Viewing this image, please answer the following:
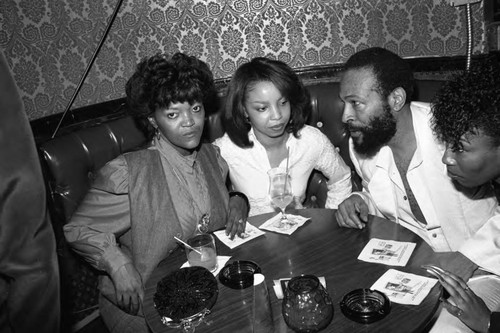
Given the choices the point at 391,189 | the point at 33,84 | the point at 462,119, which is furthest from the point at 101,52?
the point at 462,119

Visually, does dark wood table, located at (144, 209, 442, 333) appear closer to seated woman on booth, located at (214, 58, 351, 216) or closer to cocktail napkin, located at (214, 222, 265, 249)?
cocktail napkin, located at (214, 222, 265, 249)

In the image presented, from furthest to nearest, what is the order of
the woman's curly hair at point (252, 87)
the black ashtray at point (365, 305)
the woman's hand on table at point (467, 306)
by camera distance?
the woman's curly hair at point (252, 87) < the woman's hand on table at point (467, 306) < the black ashtray at point (365, 305)

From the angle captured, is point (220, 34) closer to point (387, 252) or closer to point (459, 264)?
point (387, 252)

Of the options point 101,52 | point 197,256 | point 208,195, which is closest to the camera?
point 197,256

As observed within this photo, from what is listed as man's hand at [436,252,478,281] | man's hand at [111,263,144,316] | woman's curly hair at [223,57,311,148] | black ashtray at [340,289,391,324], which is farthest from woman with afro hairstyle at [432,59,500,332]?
man's hand at [111,263,144,316]

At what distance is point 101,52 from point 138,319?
89.3 inches

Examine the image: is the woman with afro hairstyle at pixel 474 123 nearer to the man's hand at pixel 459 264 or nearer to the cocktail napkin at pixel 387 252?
the man's hand at pixel 459 264

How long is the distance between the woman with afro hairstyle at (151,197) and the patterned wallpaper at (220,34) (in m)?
1.11

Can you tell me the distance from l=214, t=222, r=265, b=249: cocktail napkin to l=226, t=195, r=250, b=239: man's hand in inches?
0.8

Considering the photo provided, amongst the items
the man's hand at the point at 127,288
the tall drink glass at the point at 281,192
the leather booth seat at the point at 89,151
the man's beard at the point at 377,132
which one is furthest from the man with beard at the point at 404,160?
the man's hand at the point at 127,288

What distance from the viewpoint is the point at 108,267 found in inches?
74.5

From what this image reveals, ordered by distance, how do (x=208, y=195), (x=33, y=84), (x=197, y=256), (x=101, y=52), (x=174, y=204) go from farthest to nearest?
(x=101, y=52) → (x=33, y=84) → (x=208, y=195) → (x=174, y=204) → (x=197, y=256)

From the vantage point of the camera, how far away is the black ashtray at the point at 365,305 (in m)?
1.26

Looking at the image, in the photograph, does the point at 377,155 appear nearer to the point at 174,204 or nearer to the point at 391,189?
the point at 391,189
